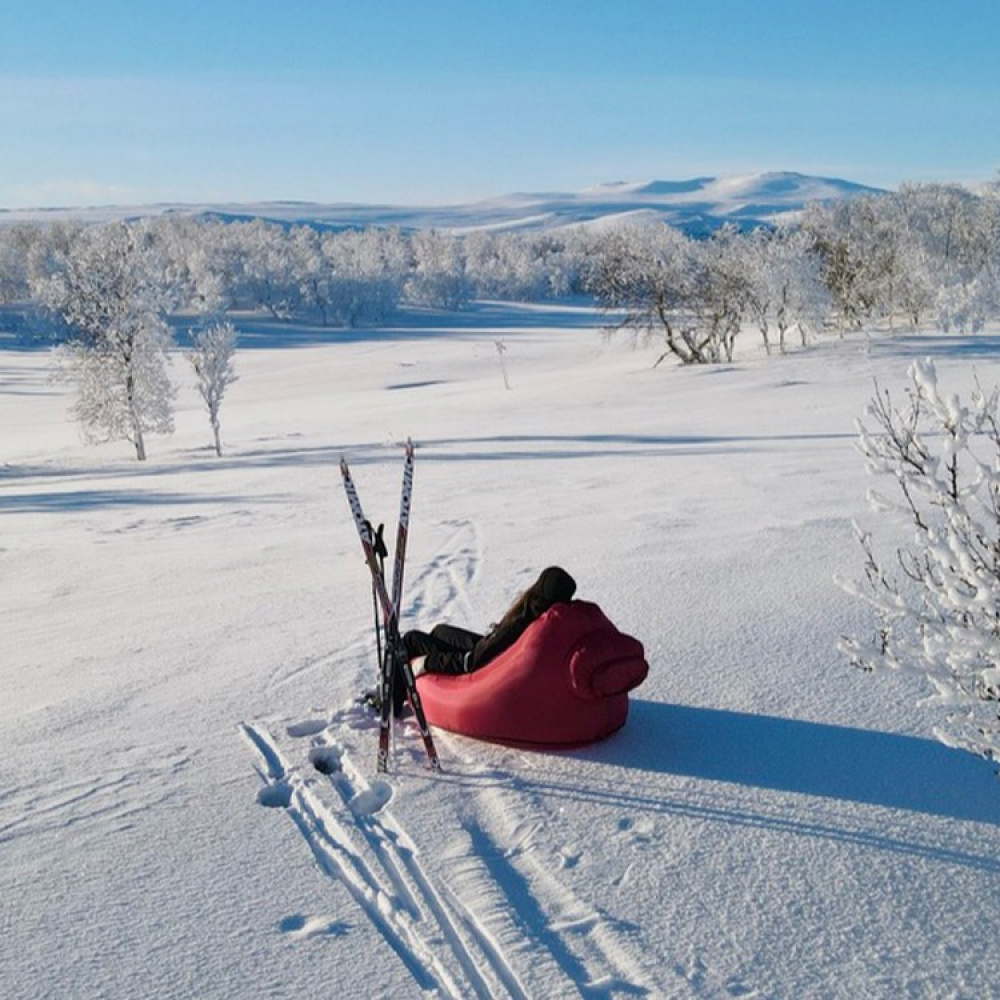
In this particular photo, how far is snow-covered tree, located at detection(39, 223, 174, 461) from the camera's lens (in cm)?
2866

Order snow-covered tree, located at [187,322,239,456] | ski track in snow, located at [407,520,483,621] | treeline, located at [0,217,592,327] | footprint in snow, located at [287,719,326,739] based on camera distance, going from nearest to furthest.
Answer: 1. footprint in snow, located at [287,719,326,739]
2. ski track in snow, located at [407,520,483,621]
3. snow-covered tree, located at [187,322,239,456]
4. treeline, located at [0,217,592,327]

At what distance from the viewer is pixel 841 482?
1400cm

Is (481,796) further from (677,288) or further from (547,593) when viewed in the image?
(677,288)

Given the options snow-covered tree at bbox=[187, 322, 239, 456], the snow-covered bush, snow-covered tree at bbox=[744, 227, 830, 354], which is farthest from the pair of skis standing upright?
snow-covered tree at bbox=[744, 227, 830, 354]

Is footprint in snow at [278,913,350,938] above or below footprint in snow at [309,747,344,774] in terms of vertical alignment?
above

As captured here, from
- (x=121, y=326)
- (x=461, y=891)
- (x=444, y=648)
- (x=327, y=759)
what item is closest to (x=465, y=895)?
(x=461, y=891)

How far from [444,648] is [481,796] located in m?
1.38

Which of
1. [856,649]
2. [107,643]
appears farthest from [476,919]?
[107,643]

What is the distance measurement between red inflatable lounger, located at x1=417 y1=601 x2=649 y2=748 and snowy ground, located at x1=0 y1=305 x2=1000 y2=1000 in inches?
5.8

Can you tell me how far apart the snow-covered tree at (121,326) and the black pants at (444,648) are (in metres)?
23.5

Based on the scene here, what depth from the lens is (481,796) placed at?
5.31m

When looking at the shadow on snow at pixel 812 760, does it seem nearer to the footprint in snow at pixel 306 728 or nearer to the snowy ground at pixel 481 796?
the snowy ground at pixel 481 796

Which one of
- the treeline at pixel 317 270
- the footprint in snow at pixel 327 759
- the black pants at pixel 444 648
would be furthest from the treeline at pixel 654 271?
the footprint in snow at pixel 327 759

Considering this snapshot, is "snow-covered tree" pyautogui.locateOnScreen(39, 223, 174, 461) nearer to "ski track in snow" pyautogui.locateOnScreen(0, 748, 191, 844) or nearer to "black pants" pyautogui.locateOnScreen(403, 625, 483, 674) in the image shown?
"black pants" pyautogui.locateOnScreen(403, 625, 483, 674)
